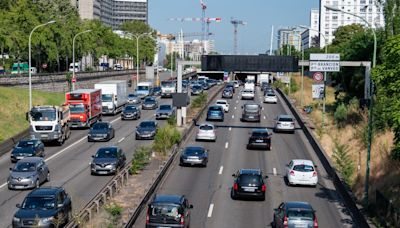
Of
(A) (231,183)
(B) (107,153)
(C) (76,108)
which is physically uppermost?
(C) (76,108)

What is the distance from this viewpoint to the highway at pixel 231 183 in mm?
27328

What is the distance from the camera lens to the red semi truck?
176ft

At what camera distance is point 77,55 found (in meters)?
100

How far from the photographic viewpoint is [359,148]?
47.3 metres

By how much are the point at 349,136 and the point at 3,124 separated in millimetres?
30399

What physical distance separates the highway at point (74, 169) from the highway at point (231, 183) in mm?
3889

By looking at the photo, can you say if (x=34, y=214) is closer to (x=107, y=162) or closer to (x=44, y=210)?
(x=44, y=210)

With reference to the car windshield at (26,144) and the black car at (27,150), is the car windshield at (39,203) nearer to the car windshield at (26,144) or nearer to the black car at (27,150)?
the black car at (27,150)

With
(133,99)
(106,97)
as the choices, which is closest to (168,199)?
(106,97)

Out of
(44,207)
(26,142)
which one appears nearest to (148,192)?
(44,207)

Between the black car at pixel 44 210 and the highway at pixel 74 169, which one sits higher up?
the black car at pixel 44 210

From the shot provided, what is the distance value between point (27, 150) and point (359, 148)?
24.5 metres

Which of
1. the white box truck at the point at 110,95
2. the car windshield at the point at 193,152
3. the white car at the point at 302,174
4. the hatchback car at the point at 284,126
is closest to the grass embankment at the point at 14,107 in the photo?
the white box truck at the point at 110,95

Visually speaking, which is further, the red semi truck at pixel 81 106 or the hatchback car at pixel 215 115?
the hatchback car at pixel 215 115
